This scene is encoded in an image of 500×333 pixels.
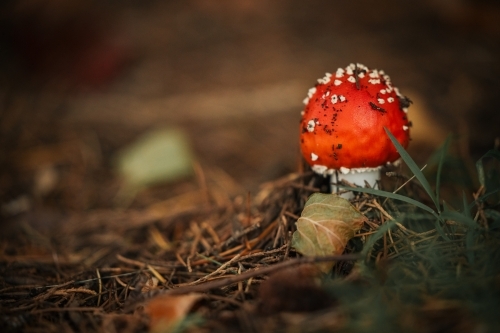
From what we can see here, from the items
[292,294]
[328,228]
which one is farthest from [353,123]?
[292,294]

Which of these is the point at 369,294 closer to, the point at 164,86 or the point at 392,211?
the point at 392,211

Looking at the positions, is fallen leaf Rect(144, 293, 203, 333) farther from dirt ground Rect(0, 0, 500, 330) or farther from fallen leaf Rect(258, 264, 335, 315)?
dirt ground Rect(0, 0, 500, 330)

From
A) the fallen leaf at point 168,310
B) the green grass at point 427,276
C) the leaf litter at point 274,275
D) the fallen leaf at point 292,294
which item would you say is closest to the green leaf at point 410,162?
the green grass at point 427,276

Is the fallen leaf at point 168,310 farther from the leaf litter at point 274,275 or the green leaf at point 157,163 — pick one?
the green leaf at point 157,163

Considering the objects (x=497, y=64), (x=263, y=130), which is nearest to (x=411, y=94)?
(x=497, y=64)

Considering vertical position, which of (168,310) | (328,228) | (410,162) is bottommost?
(168,310)

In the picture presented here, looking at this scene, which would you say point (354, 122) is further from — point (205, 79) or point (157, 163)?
point (205, 79)
